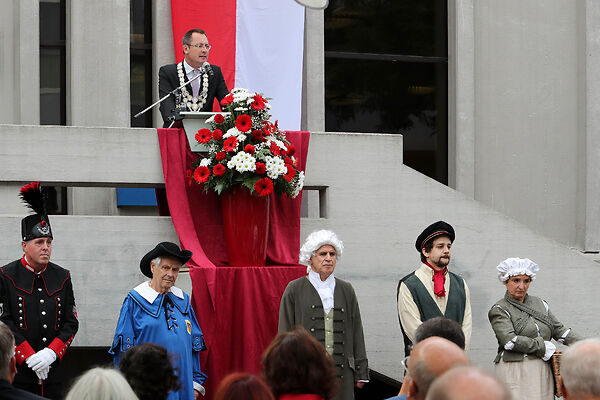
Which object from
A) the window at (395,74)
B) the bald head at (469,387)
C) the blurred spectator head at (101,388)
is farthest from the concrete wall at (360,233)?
the bald head at (469,387)

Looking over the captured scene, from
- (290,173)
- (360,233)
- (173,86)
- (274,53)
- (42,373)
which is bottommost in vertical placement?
(42,373)

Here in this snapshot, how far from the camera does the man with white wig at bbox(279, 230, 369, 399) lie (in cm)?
795

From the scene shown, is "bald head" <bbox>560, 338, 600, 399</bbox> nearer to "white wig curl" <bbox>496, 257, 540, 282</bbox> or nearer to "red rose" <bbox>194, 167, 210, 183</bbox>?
"white wig curl" <bbox>496, 257, 540, 282</bbox>

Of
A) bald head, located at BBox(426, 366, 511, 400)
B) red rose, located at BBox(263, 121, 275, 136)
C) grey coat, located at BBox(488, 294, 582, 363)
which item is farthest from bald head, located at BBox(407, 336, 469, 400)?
red rose, located at BBox(263, 121, 275, 136)

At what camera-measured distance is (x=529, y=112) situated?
1420 cm

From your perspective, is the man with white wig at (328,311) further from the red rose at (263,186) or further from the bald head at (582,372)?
the bald head at (582,372)

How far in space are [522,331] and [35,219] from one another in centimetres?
383

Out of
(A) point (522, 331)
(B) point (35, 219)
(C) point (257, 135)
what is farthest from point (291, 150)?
(A) point (522, 331)

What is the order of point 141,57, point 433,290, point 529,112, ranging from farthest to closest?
1. point 529,112
2. point 141,57
3. point 433,290

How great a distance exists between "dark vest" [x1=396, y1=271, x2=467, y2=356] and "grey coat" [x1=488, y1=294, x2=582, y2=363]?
1.27ft

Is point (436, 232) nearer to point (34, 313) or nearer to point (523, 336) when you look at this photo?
point (523, 336)

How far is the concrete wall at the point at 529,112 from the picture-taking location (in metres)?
14.1

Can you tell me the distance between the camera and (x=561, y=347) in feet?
33.3

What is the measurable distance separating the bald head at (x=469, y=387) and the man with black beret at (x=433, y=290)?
4866 millimetres
